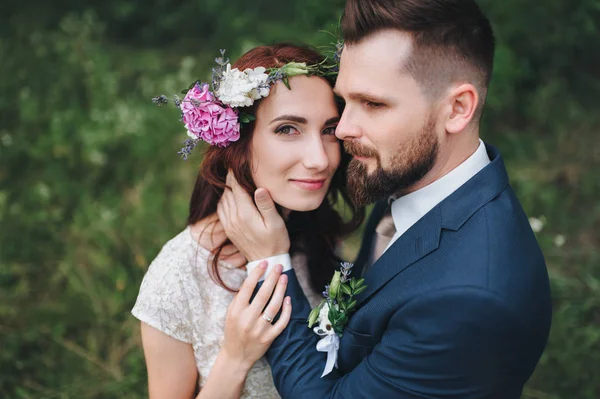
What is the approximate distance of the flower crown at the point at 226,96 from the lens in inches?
94.9

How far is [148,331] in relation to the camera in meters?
2.50

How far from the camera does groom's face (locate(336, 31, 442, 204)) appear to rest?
2217 mm

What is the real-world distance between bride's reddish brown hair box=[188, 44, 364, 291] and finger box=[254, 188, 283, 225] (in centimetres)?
12

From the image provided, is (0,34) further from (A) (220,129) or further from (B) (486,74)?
(B) (486,74)

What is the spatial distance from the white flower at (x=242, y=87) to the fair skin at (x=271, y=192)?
74 millimetres

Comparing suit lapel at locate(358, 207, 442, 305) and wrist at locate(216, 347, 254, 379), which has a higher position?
suit lapel at locate(358, 207, 442, 305)

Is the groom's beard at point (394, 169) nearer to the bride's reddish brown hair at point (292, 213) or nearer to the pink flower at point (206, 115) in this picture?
the bride's reddish brown hair at point (292, 213)

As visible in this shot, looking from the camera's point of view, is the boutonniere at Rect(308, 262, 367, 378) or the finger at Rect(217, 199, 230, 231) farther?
the finger at Rect(217, 199, 230, 231)

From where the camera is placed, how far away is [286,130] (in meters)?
2.54

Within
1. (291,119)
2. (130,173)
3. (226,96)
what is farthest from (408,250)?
(130,173)

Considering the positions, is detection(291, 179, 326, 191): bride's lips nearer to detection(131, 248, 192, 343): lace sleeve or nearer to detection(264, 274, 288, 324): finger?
detection(264, 274, 288, 324): finger

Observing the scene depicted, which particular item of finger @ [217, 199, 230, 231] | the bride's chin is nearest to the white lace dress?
finger @ [217, 199, 230, 231]

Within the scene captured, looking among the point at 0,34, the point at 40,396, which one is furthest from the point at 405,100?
the point at 0,34

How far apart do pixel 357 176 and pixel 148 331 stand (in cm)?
109
